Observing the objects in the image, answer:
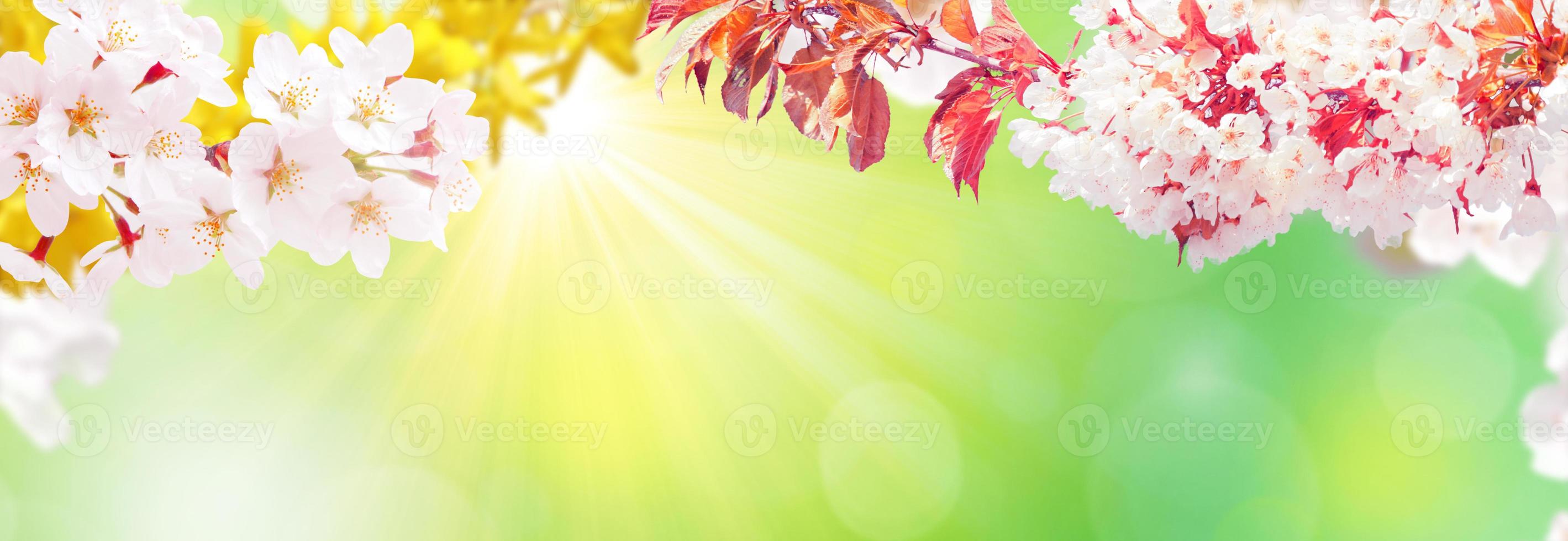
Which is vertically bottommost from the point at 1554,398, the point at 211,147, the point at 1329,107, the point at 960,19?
the point at 1554,398

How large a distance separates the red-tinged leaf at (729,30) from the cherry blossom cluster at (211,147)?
165 mm

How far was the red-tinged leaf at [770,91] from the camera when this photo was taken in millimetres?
559

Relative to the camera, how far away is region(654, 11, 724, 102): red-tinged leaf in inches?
22.4

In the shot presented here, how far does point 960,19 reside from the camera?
572 mm

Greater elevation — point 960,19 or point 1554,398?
point 960,19

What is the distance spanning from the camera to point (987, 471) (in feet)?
5.95

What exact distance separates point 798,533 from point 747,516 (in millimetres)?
121

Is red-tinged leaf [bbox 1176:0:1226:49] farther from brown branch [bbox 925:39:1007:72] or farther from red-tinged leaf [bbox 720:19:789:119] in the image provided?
red-tinged leaf [bbox 720:19:789:119]

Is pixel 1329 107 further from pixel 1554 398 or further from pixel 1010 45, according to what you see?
pixel 1554 398

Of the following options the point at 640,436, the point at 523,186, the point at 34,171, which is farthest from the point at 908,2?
the point at 640,436

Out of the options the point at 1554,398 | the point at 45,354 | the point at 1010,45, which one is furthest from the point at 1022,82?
the point at 45,354

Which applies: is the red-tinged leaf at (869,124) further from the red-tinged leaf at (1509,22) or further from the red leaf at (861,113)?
the red-tinged leaf at (1509,22)

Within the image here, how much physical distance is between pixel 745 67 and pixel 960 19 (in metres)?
0.15

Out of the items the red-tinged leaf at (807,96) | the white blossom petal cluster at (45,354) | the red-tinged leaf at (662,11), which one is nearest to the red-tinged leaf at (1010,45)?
the red-tinged leaf at (807,96)
